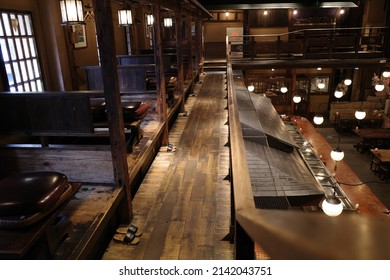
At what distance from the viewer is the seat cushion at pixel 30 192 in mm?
2150

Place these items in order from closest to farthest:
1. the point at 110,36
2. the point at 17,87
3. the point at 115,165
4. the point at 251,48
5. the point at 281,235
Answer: the point at 281,235 → the point at 110,36 → the point at 115,165 → the point at 17,87 → the point at 251,48

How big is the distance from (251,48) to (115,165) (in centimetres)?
1113

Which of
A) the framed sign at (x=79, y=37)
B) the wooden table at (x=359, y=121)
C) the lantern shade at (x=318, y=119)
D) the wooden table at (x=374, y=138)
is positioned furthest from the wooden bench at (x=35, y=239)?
the wooden table at (x=359, y=121)

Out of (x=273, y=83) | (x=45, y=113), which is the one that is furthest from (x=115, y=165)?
(x=273, y=83)

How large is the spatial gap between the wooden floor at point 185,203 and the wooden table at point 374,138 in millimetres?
9115

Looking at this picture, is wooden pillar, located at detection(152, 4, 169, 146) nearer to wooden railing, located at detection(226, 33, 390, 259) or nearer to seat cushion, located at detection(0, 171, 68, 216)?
seat cushion, located at detection(0, 171, 68, 216)

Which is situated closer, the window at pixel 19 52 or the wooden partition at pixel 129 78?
the window at pixel 19 52

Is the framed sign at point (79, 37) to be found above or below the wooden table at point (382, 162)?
above

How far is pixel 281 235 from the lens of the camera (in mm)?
706

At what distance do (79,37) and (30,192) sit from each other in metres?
6.72

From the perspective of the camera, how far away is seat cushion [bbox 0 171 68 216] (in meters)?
2.15

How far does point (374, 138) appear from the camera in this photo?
41.9ft

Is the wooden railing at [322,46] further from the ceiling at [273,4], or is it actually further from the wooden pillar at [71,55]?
the wooden pillar at [71,55]
